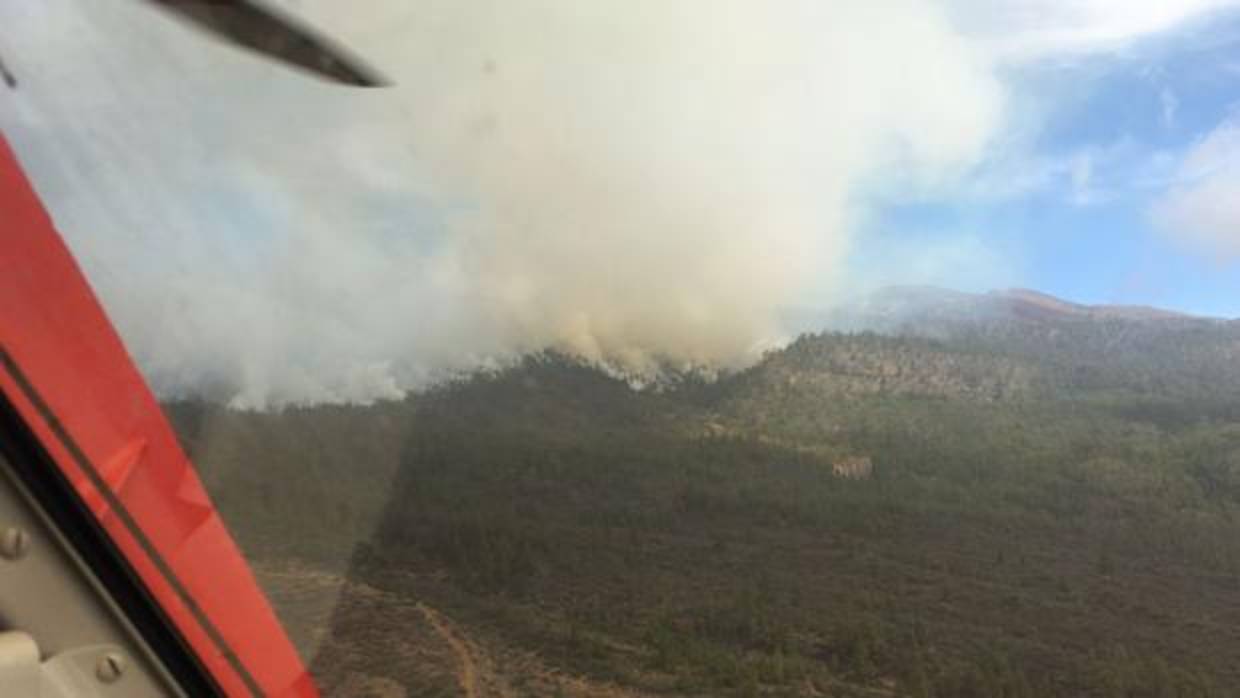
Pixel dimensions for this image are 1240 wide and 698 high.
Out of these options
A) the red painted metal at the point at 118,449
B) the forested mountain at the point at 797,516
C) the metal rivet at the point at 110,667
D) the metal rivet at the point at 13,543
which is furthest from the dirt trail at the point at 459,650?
the metal rivet at the point at 13,543

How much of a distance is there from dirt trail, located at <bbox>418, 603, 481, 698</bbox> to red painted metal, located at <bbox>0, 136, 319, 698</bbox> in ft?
18.1

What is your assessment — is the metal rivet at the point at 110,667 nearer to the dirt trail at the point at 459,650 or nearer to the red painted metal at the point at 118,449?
the red painted metal at the point at 118,449

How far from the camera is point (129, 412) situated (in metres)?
2.33

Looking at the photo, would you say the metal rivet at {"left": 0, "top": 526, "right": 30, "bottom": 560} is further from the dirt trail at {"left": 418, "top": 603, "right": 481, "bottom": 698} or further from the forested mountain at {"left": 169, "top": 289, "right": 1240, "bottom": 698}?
the dirt trail at {"left": 418, "top": 603, "right": 481, "bottom": 698}

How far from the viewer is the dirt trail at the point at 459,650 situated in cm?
802

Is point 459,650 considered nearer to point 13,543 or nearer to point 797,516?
point 13,543

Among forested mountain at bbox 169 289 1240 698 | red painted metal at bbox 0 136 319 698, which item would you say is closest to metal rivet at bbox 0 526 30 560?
red painted metal at bbox 0 136 319 698

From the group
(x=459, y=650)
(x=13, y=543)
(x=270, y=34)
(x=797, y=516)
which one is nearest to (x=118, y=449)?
(x=13, y=543)

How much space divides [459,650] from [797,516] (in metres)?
21.8

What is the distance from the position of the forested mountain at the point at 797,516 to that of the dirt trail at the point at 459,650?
0.40 feet

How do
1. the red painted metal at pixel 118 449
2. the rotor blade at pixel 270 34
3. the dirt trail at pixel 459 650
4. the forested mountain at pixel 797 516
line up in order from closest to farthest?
1. the rotor blade at pixel 270 34
2. the red painted metal at pixel 118 449
3. the forested mountain at pixel 797 516
4. the dirt trail at pixel 459 650

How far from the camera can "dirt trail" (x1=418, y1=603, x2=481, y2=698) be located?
802 centimetres

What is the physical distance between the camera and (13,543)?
2.02m

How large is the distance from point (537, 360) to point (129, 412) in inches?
524
